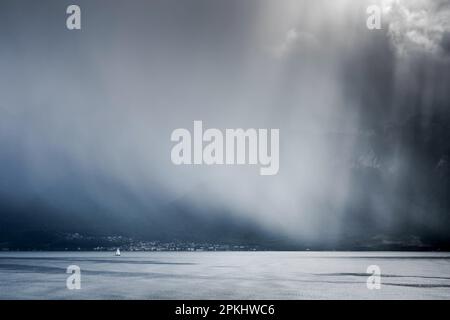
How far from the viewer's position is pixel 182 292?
46.6m

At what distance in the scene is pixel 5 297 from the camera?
4238cm

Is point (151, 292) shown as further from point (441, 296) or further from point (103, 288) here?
point (441, 296)

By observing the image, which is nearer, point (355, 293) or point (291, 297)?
point (291, 297)

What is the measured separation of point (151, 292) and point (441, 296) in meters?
26.1

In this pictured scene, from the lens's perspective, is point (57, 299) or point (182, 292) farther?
point (182, 292)
